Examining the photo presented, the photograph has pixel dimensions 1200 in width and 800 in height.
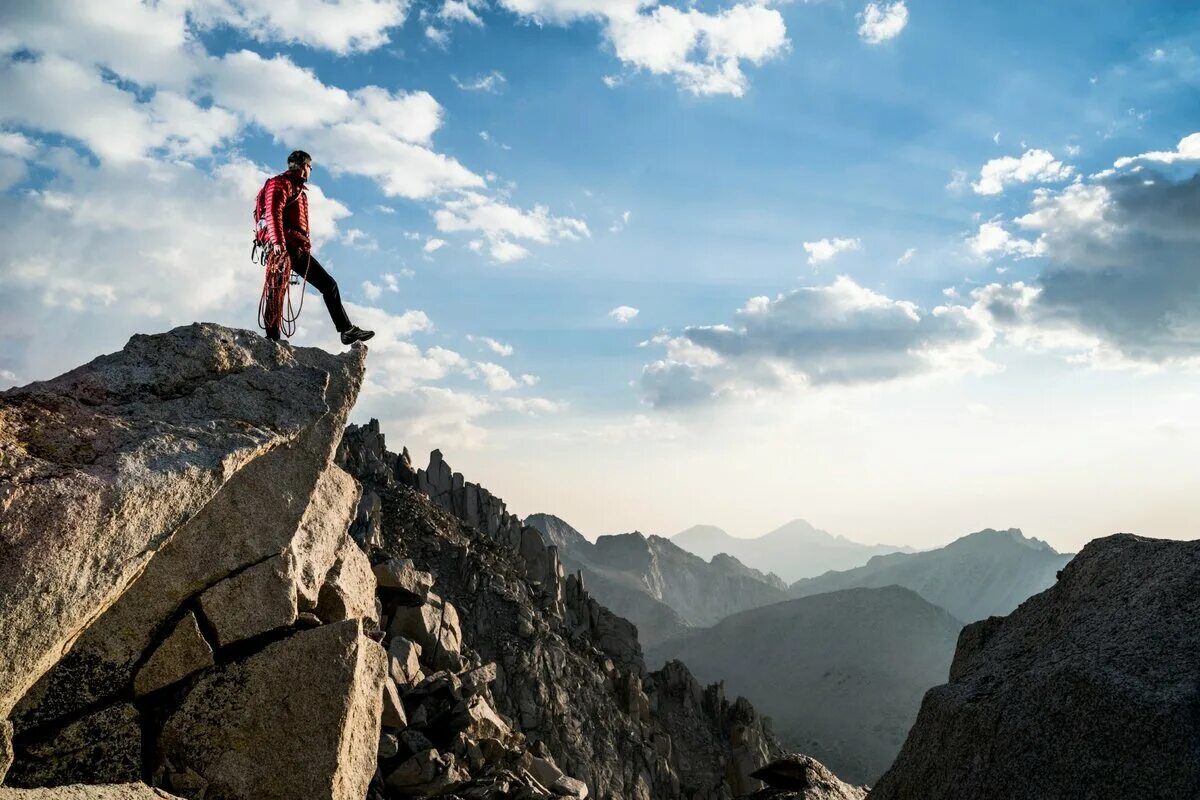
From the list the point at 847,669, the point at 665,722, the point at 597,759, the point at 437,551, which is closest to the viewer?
the point at 597,759

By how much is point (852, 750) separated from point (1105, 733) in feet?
458

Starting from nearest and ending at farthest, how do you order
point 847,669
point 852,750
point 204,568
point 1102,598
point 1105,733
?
point 1105,733
point 1102,598
point 204,568
point 852,750
point 847,669

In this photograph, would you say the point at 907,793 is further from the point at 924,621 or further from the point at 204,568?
the point at 924,621

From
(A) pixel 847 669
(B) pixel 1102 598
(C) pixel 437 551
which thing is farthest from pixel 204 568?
(A) pixel 847 669

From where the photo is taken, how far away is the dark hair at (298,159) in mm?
14023

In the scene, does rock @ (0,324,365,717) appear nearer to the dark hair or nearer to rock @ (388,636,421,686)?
the dark hair

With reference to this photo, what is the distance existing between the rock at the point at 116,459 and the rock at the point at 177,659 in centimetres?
154

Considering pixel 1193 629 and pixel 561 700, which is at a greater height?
pixel 1193 629

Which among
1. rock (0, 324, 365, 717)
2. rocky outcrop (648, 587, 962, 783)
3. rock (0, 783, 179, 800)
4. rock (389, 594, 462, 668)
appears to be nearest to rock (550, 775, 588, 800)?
rock (389, 594, 462, 668)

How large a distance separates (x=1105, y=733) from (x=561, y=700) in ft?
129

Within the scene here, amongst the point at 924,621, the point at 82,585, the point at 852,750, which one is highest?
the point at 82,585

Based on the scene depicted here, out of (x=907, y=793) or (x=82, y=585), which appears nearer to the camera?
(x=82, y=585)

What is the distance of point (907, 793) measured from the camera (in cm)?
938

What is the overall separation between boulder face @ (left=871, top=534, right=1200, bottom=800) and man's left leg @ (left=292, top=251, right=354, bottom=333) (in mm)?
11267
